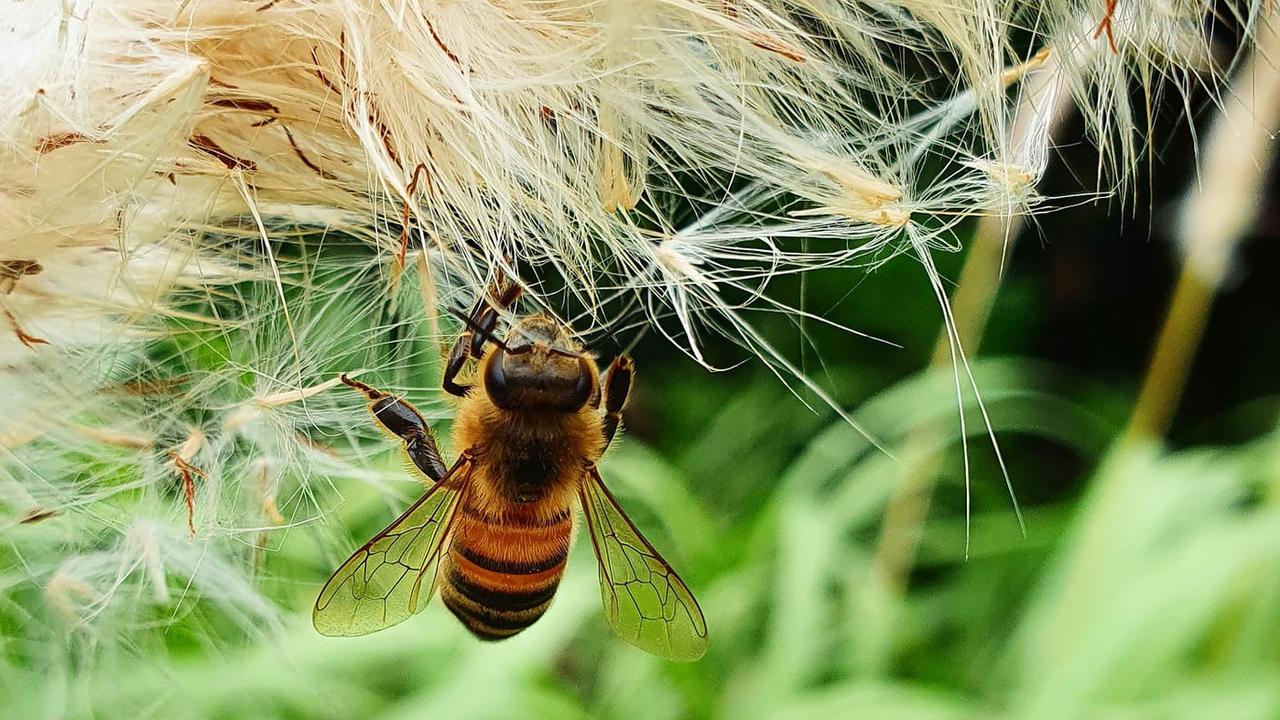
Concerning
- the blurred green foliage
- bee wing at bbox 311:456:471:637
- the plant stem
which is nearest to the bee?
bee wing at bbox 311:456:471:637

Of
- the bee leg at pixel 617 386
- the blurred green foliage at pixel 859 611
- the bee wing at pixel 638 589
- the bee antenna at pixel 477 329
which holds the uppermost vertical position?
the bee antenna at pixel 477 329

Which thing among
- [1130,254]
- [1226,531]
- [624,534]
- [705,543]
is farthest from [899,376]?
[624,534]

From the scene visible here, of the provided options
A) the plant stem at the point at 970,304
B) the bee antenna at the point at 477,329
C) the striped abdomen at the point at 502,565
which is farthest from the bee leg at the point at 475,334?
the plant stem at the point at 970,304

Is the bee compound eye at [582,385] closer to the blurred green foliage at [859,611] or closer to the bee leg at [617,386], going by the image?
the bee leg at [617,386]

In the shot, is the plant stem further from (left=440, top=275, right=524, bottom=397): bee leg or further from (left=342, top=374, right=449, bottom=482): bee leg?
(left=342, top=374, right=449, bottom=482): bee leg

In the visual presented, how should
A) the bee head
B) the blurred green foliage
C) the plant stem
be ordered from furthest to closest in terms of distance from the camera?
the blurred green foliage → the bee head → the plant stem

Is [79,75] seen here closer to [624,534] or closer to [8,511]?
[8,511]

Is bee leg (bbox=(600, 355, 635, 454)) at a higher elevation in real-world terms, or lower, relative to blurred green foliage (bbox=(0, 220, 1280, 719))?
higher

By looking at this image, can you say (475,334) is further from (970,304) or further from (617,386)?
(970,304)
